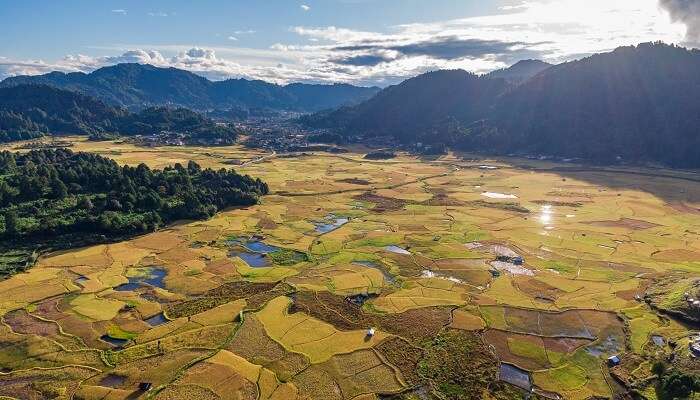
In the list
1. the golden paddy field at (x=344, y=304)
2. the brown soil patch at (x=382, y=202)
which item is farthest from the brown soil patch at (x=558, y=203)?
the brown soil patch at (x=382, y=202)

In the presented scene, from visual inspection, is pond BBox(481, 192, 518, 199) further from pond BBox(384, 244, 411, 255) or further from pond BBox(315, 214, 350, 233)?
pond BBox(384, 244, 411, 255)

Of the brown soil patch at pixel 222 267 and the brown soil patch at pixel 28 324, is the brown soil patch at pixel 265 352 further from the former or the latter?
the brown soil patch at pixel 28 324

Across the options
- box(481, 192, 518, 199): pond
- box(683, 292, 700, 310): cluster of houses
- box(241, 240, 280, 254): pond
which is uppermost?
box(683, 292, 700, 310): cluster of houses

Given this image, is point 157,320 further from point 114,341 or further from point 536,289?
point 536,289

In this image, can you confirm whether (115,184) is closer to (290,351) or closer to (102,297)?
(102,297)

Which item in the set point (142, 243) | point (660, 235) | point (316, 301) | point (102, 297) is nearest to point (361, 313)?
point (316, 301)

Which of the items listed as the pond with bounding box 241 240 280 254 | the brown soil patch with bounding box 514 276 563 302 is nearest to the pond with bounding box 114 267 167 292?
the pond with bounding box 241 240 280 254

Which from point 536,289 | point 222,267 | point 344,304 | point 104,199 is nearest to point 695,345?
point 536,289
